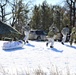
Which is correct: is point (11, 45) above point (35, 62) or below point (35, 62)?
above

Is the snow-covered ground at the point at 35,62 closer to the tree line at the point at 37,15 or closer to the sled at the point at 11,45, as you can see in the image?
the sled at the point at 11,45

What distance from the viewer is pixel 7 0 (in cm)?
5088

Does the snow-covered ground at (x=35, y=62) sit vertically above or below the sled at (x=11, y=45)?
below

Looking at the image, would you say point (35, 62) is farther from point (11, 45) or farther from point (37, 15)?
point (37, 15)

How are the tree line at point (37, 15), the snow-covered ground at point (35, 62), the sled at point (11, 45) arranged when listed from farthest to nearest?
the tree line at point (37, 15) → the sled at point (11, 45) → the snow-covered ground at point (35, 62)

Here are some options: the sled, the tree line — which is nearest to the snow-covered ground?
the sled

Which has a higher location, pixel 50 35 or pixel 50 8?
pixel 50 8

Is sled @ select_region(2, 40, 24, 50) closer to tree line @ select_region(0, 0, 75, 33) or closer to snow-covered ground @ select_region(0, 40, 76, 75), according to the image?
snow-covered ground @ select_region(0, 40, 76, 75)

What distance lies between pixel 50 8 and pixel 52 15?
5.06ft

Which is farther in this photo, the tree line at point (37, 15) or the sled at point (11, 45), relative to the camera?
the tree line at point (37, 15)

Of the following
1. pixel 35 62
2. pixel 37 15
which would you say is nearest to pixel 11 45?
pixel 35 62

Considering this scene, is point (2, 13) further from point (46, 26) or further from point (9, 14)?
point (46, 26)

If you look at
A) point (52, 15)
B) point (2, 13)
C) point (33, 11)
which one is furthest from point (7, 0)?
point (52, 15)

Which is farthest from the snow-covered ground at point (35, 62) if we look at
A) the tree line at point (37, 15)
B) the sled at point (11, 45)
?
the tree line at point (37, 15)
